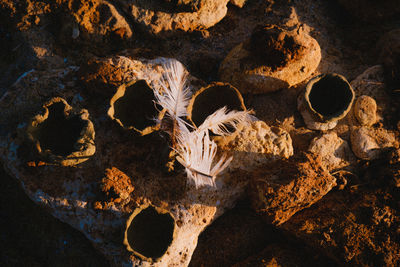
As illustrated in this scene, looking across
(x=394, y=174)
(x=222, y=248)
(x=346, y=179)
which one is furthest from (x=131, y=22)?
(x=394, y=174)

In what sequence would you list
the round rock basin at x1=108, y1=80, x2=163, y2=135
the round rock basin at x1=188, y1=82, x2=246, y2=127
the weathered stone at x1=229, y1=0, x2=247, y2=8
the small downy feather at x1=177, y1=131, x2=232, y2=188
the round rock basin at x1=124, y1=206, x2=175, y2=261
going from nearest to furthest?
the round rock basin at x1=124, y1=206, x2=175, y2=261 → the small downy feather at x1=177, y1=131, x2=232, y2=188 → the round rock basin at x1=108, y1=80, x2=163, y2=135 → the round rock basin at x1=188, y1=82, x2=246, y2=127 → the weathered stone at x1=229, y1=0, x2=247, y2=8

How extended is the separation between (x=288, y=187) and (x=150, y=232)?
181cm

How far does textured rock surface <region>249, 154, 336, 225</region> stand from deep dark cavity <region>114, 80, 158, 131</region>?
1666 mm

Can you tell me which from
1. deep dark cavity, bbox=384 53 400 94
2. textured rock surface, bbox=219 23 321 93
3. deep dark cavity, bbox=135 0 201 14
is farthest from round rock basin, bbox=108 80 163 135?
deep dark cavity, bbox=384 53 400 94

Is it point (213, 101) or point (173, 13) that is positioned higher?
point (173, 13)

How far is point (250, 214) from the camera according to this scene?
4344 mm

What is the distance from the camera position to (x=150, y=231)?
372cm

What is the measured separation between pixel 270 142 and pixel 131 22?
2881mm

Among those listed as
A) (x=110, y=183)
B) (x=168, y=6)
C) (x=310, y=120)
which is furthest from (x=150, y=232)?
(x=168, y=6)

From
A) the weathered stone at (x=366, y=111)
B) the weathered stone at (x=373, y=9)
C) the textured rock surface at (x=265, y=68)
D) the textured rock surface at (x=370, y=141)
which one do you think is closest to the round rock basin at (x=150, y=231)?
the textured rock surface at (x=265, y=68)

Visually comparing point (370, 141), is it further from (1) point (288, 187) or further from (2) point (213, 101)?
(2) point (213, 101)

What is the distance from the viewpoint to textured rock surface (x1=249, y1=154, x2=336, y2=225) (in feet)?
12.1

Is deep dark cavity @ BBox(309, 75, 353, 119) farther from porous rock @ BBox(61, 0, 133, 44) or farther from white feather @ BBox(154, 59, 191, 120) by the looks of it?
porous rock @ BBox(61, 0, 133, 44)

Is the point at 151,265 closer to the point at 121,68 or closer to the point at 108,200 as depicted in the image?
the point at 108,200
